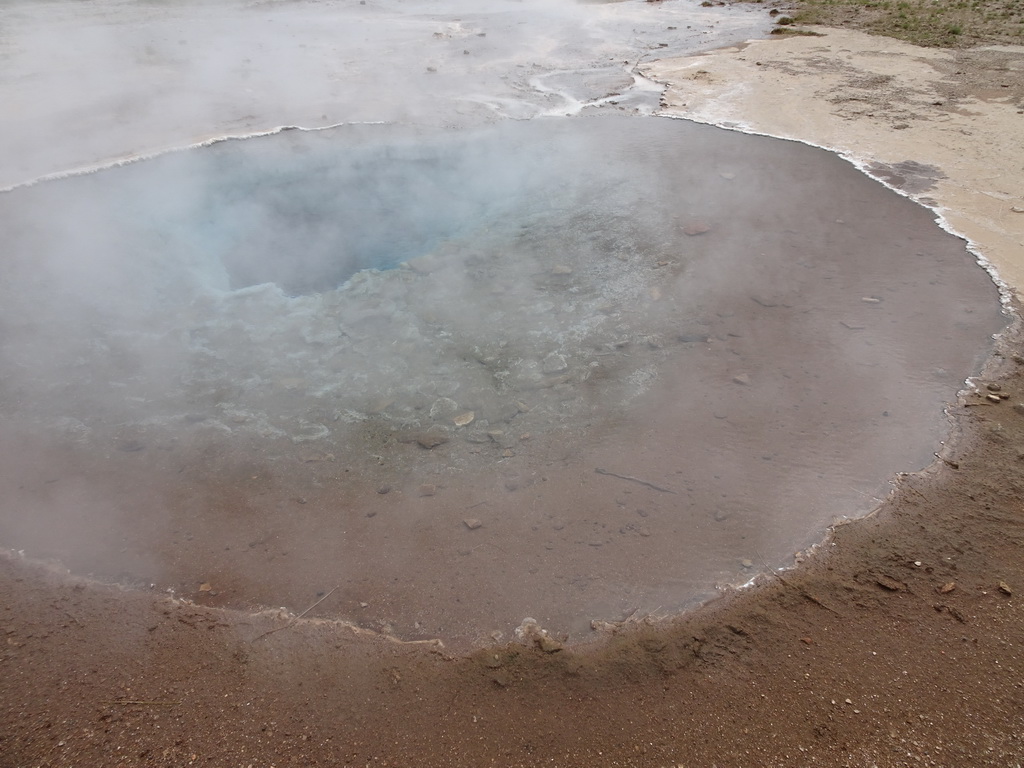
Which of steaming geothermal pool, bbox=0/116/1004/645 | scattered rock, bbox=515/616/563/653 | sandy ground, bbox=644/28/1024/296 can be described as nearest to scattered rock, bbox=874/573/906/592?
steaming geothermal pool, bbox=0/116/1004/645

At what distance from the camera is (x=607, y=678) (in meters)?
2.66

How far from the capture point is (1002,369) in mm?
4297

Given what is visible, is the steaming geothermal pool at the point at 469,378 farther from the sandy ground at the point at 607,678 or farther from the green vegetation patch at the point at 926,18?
the green vegetation patch at the point at 926,18

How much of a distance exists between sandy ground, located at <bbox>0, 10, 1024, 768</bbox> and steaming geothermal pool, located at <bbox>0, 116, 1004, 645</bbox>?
0.18 meters

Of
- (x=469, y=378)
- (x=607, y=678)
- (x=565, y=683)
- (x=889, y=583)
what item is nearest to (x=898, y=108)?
(x=469, y=378)

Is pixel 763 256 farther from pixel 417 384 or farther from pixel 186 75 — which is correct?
pixel 186 75

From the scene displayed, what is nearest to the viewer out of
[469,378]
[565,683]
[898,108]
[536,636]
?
[565,683]

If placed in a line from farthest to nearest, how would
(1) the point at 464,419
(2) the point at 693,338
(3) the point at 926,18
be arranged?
(3) the point at 926,18
(2) the point at 693,338
(1) the point at 464,419

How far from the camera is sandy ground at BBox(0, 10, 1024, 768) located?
2.43 meters

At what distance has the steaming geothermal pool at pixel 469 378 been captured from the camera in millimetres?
3186

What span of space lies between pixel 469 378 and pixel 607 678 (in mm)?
2219

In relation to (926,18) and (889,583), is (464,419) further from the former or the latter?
(926,18)

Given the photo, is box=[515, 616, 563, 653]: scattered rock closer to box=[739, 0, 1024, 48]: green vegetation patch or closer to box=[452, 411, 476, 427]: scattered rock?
box=[452, 411, 476, 427]: scattered rock

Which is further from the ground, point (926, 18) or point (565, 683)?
point (926, 18)
